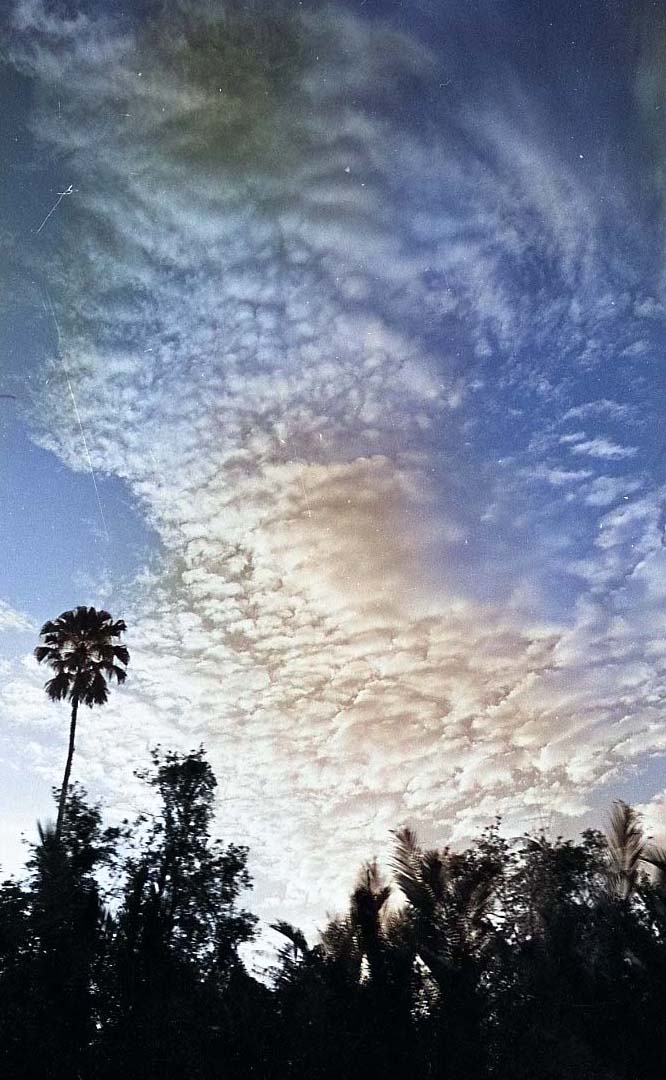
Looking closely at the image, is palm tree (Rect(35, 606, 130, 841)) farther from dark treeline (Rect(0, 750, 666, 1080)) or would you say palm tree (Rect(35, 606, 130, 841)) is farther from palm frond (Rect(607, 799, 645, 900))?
palm frond (Rect(607, 799, 645, 900))

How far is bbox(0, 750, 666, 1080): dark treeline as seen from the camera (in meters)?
13.0

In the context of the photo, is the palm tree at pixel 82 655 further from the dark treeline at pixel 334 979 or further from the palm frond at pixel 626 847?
the palm frond at pixel 626 847

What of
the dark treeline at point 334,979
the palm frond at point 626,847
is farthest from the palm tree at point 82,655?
the palm frond at point 626,847

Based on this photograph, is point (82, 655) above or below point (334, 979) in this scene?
above

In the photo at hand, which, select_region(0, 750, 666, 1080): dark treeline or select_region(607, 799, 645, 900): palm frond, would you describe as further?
select_region(607, 799, 645, 900): palm frond

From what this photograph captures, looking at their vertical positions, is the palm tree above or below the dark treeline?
above

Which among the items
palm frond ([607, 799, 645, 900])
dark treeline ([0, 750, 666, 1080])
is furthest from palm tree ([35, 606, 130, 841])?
palm frond ([607, 799, 645, 900])

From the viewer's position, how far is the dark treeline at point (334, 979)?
42.7ft

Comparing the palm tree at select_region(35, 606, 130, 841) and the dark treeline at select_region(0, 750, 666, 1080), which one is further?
the palm tree at select_region(35, 606, 130, 841)

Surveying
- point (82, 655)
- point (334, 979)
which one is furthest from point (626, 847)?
point (82, 655)

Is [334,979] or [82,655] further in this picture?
[82,655]

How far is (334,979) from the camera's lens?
14.8 meters

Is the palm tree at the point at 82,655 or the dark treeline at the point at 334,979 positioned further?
the palm tree at the point at 82,655

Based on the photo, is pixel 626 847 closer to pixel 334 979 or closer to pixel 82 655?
pixel 334 979
